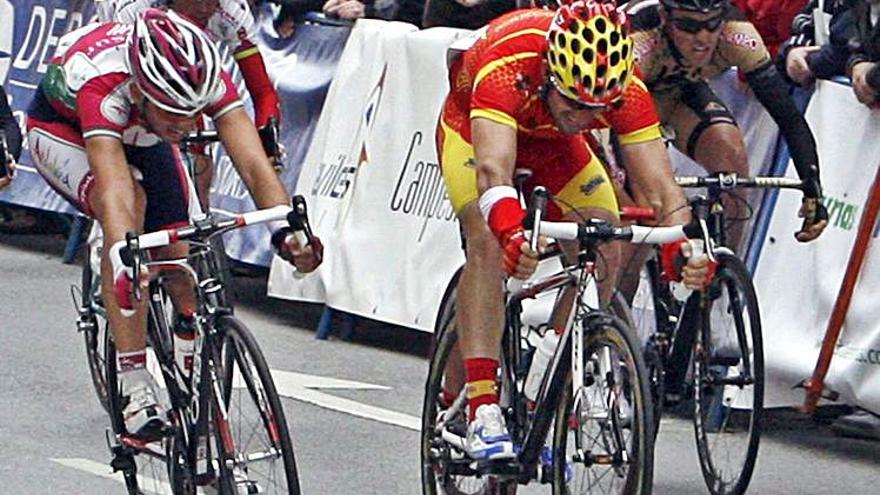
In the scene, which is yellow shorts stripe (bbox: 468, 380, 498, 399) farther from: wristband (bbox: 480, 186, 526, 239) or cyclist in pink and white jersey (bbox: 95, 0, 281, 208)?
cyclist in pink and white jersey (bbox: 95, 0, 281, 208)

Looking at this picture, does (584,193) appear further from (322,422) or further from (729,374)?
(322,422)

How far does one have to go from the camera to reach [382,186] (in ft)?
36.8

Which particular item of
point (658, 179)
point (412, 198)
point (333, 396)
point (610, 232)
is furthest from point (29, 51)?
point (610, 232)

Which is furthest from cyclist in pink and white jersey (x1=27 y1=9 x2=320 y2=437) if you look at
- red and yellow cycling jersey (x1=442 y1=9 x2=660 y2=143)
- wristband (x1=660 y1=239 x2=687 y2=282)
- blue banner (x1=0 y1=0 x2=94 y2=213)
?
blue banner (x1=0 y1=0 x2=94 y2=213)

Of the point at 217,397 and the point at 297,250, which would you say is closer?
the point at 217,397

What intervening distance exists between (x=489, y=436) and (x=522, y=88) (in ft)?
3.46

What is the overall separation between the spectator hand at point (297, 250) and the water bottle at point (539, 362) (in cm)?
75

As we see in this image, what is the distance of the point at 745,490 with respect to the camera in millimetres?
8070

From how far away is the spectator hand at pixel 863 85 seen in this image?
8594 mm

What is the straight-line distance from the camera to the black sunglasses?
810 centimetres

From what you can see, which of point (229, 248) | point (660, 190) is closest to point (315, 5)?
point (229, 248)

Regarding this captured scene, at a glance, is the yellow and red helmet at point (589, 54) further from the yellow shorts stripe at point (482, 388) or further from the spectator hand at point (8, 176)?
the spectator hand at point (8, 176)

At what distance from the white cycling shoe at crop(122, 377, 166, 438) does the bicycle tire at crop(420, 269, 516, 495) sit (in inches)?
34.5

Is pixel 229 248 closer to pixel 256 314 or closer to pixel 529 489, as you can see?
pixel 256 314
